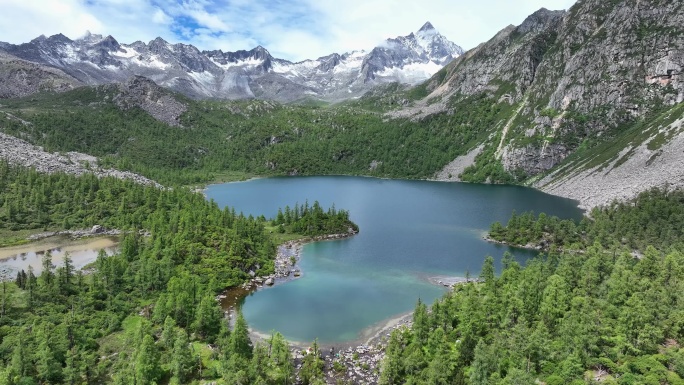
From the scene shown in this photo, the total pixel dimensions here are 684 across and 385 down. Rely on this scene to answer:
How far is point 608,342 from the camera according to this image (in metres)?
48.5

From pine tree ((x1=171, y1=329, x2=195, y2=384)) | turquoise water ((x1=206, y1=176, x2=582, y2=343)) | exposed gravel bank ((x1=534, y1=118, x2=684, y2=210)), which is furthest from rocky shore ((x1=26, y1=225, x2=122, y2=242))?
exposed gravel bank ((x1=534, y1=118, x2=684, y2=210))

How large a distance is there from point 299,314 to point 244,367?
2083 cm

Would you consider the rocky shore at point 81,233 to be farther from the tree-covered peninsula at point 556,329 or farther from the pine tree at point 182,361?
the tree-covered peninsula at point 556,329

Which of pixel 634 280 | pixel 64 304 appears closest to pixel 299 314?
pixel 64 304

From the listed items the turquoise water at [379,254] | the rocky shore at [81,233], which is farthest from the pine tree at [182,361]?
the rocky shore at [81,233]

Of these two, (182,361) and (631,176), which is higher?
(631,176)

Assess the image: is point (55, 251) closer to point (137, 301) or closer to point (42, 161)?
point (137, 301)

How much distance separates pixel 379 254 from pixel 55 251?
6714 centimetres

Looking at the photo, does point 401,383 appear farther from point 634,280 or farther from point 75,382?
point 634,280

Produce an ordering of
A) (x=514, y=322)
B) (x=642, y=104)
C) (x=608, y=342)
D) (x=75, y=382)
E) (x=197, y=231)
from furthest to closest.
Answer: (x=642, y=104) < (x=197, y=231) < (x=514, y=322) < (x=608, y=342) < (x=75, y=382)

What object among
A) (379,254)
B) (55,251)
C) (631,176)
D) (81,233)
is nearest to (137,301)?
(55,251)

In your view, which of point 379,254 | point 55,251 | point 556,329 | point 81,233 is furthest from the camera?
point 81,233

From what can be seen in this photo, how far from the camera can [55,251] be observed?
87875mm

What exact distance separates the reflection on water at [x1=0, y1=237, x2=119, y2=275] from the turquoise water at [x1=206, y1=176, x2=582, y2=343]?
37.0 meters
